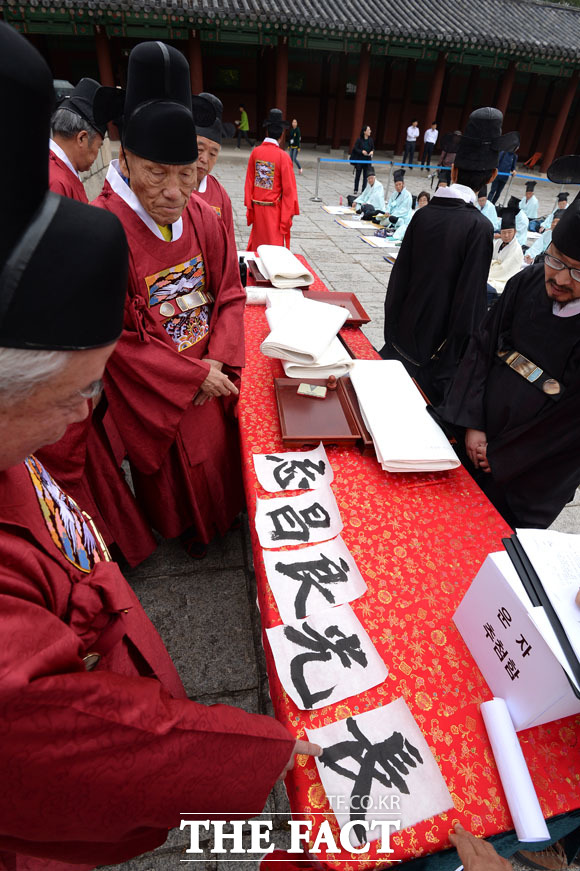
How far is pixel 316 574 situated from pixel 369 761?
50 cm

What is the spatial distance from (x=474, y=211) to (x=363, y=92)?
686 inches

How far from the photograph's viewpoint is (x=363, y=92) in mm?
16188

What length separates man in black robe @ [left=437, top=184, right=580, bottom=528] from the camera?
1755 millimetres

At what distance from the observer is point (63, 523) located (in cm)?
101

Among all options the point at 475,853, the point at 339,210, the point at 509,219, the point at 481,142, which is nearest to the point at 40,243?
the point at 475,853

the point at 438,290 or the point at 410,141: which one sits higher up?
the point at 438,290

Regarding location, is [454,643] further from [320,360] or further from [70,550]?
[320,360]

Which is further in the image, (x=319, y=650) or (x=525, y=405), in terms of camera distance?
(x=525, y=405)

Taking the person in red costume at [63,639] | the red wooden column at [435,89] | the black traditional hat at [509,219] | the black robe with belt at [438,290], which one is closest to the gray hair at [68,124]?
the black robe with belt at [438,290]

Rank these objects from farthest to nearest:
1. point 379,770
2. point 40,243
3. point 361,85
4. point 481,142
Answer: point 361,85 < point 481,142 < point 379,770 < point 40,243

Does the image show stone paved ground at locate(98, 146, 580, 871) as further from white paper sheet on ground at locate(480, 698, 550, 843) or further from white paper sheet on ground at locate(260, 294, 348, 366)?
white paper sheet on ground at locate(260, 294, 348, 366)

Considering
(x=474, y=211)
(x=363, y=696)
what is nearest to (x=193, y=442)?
(x=363, y=696)

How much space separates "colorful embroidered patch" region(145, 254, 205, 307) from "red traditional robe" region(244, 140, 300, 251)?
15.1 feet

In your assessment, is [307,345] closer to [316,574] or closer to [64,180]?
[316,574]
